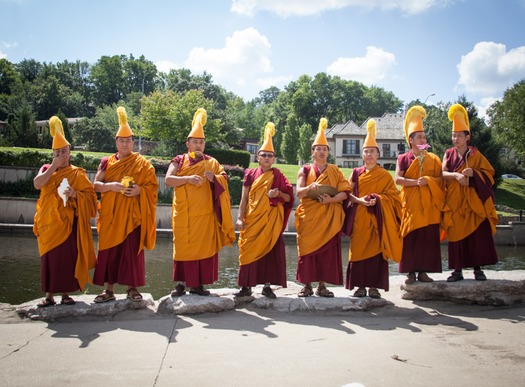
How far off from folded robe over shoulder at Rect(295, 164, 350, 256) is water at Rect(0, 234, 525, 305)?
374cm

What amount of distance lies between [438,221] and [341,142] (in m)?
50.7

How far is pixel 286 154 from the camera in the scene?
1961 inches

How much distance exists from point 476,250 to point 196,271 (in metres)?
3.82

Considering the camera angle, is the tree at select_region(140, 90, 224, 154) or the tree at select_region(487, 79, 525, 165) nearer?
the tree at select_region(140, 90, 224, 154)

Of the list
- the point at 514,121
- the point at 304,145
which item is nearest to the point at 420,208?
the point at 514,121

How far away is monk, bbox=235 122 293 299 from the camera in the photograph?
5.58m

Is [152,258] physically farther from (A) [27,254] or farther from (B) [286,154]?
(B) [286,154]

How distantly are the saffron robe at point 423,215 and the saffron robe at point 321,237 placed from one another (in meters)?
0.95

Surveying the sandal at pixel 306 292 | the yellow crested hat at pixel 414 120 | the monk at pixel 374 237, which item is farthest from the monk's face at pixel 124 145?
the yellow crested hat at pixel 414 120

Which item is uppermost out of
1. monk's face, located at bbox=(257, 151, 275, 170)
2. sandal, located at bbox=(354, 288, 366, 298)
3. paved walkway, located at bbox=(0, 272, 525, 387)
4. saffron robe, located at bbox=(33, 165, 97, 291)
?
monk's face, located at bbox=(257, 151, 275, 170)

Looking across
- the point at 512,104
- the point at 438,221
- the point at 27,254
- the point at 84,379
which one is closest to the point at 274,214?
the point at 438,221

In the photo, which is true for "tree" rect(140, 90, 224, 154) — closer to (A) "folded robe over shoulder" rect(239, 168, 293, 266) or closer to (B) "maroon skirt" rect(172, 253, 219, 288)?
(A) "folded robe over shoulder" rect(239, 168, 293, 266)

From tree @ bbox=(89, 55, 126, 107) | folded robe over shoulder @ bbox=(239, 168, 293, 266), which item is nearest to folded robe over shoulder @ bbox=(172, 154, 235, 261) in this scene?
folded robe over shoulder @ bbox=(239, 168, 293, 266)

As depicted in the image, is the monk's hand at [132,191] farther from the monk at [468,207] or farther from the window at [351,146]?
the window at [351,146]
